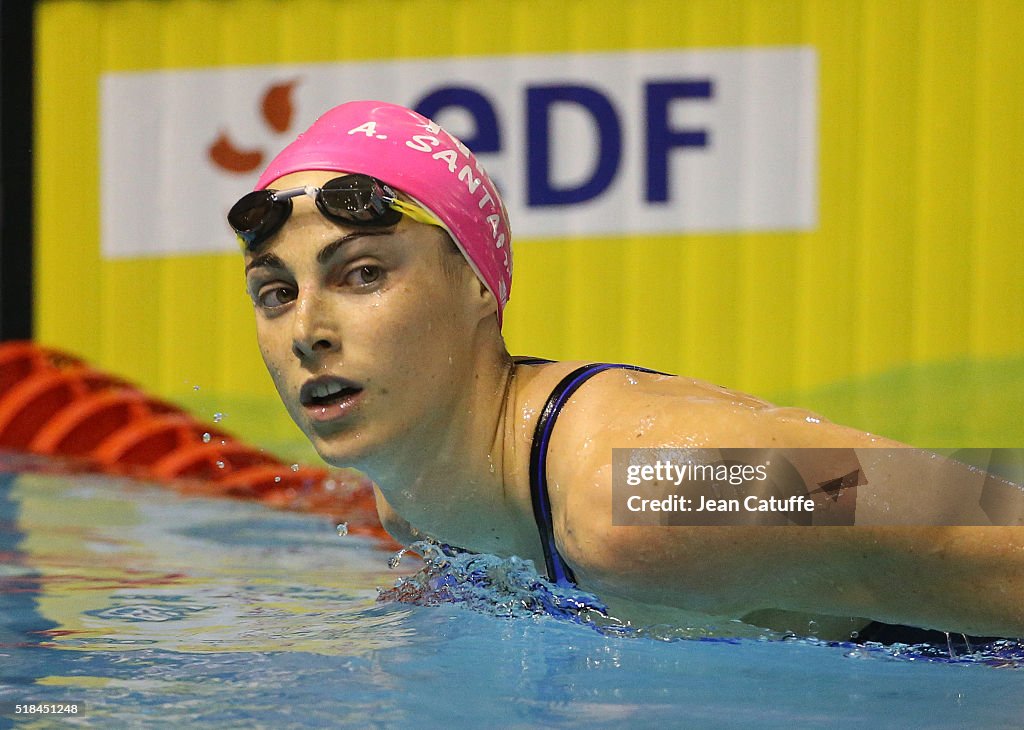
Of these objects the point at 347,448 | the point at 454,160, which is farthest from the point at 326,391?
the point at 454,160

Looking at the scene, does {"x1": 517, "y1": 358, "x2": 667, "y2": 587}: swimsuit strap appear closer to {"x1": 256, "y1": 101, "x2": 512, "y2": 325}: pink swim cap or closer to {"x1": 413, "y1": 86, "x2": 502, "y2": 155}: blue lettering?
{"x1": 256, "y1": 101, "x2": 512, "y2": 325}: pink swim cap

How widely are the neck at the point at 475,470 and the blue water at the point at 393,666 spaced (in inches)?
8.9

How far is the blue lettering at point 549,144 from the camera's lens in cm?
627

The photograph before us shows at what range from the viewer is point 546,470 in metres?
2.29

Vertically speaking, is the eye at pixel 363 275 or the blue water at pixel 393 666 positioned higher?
the eye at pixel 363 275

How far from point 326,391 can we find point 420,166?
1.68ft

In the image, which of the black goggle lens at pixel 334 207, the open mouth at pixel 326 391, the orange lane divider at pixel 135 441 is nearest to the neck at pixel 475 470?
the open mouth at pixel 326 391

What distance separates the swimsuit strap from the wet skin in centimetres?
3

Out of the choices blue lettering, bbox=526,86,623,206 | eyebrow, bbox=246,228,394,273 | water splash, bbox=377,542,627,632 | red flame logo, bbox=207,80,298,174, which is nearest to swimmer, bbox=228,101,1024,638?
eyebrow, bbox=246,228,394,273

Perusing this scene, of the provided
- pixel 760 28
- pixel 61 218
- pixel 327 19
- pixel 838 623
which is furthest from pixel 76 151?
pixel 838 623

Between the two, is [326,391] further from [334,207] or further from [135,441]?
[135,441]

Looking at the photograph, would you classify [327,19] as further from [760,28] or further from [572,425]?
[572,425]

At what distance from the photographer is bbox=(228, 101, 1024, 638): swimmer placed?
2072 millimetres

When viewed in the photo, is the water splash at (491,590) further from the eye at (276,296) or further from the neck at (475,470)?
Answer: the eye at (276,296)
